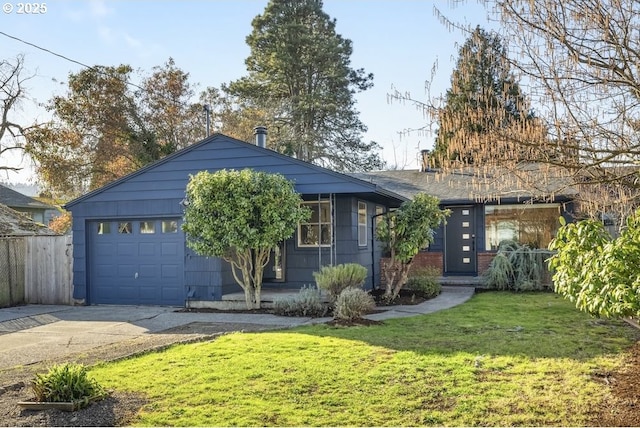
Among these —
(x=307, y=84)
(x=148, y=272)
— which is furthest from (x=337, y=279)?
(x=307, y=84)

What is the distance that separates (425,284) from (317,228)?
9.66ft

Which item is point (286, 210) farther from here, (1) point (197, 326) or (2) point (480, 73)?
(2) point (480, 73)

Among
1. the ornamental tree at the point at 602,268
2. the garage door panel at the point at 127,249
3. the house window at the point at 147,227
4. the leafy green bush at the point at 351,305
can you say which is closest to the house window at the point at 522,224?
the leafy green bush at the point at 351,305

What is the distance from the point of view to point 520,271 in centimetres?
1402

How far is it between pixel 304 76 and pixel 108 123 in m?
10.7

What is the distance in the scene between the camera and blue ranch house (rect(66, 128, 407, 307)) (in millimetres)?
11641

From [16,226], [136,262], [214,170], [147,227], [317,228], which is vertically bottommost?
[136,262]

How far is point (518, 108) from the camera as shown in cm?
409

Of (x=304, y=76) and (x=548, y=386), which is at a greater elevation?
(x=304, y=76)

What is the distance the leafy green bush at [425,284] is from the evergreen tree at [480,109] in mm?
8655

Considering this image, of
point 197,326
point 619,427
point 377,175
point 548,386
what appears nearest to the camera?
point 619,427

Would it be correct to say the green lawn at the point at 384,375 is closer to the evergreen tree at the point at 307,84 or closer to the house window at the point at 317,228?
the house window at the point at 317,228

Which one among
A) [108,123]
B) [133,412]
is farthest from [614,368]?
[108,123]

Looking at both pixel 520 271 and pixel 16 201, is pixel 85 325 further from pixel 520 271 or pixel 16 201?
pixel 16 201
